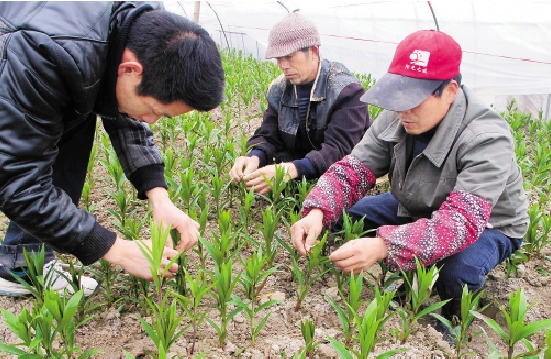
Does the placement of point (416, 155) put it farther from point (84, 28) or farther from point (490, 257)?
point (84, 28)

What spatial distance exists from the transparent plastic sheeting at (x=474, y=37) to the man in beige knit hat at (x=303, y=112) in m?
4.53

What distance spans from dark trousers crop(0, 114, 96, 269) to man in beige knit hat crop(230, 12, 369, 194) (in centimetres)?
98

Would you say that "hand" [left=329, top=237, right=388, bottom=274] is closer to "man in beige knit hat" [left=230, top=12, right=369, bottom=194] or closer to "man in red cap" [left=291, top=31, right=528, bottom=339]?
"man in red cap" [left=291, top=31, right=528, bottom=339]

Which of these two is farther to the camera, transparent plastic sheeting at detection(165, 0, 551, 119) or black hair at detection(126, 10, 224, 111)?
transparent plastic sheeting at detection(165, 0, 551, 119)

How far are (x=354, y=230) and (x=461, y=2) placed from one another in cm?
631

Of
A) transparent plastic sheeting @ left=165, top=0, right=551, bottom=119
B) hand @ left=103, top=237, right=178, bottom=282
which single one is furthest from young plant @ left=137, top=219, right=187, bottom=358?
transparent plastic sheeting @ left=165, top=0, right=551, bottom=119

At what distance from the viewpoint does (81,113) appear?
2078 mm

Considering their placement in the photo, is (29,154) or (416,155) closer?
(29,154)

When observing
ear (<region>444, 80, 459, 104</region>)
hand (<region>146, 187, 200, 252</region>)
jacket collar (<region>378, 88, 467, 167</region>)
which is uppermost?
ear (<region>444, 80, 459, 104</region>)

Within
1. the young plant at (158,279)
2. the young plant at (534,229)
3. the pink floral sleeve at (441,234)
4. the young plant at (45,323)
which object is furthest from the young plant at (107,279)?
the young plant at (534,229)

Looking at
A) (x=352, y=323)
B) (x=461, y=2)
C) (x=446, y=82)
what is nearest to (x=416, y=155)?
(x=446, y=82)

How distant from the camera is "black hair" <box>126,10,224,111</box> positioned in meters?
1.78

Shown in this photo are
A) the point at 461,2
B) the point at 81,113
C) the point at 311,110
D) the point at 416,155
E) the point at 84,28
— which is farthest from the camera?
the point at 461,2

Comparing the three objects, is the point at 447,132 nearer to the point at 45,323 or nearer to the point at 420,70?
the point at 420,70
